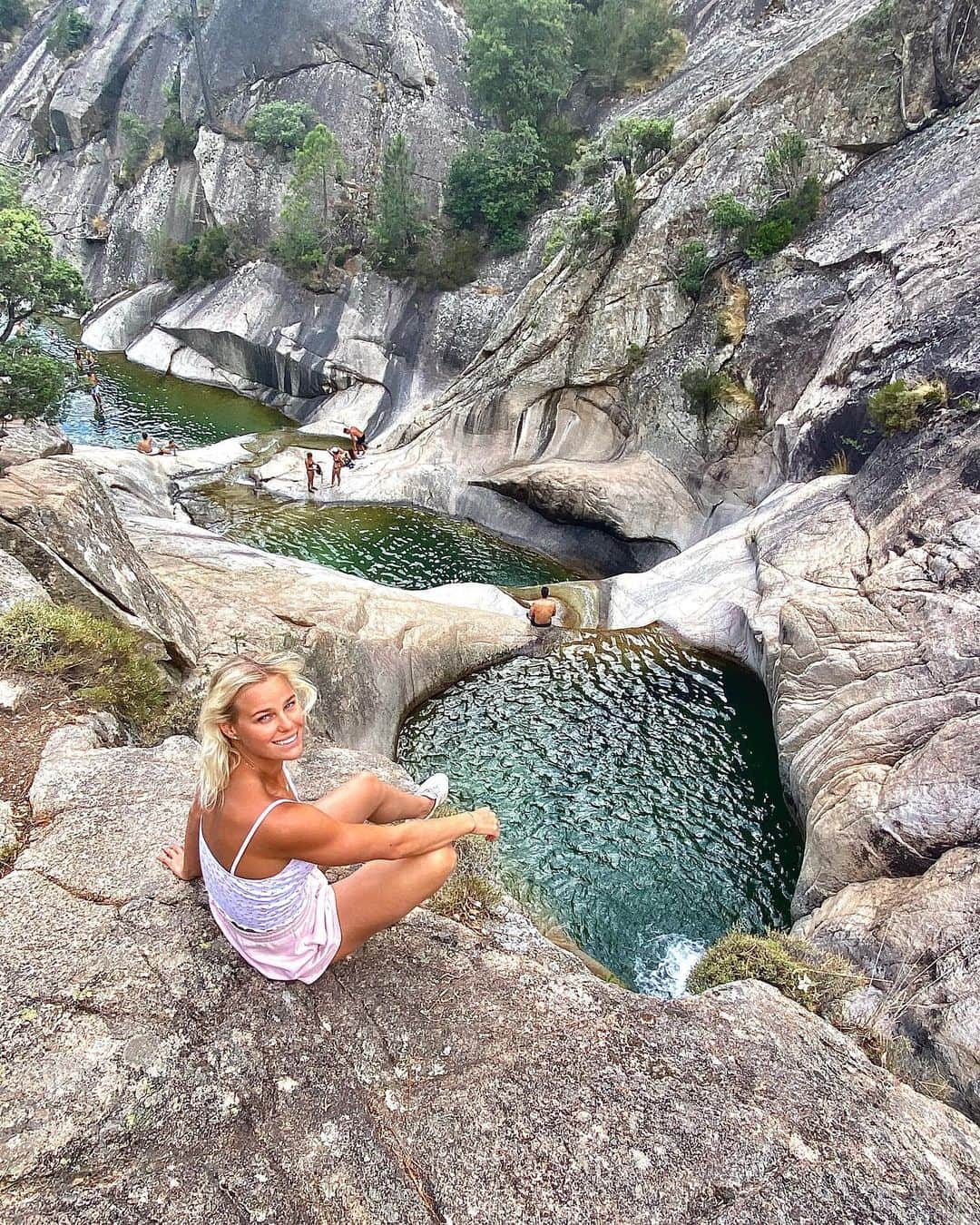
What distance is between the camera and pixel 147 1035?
3570mm

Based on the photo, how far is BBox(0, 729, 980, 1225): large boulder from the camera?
3.13 metres

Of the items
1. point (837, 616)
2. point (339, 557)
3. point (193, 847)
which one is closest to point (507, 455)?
point (339, 557)

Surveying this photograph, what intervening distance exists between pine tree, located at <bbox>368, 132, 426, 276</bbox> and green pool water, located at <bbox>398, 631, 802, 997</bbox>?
2805 cm

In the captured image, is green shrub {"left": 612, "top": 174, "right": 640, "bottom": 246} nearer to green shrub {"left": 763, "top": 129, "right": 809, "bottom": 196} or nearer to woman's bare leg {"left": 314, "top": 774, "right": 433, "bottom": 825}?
green shrub {"left": 763, "top": 129, "right": 809, "bottom": 196}

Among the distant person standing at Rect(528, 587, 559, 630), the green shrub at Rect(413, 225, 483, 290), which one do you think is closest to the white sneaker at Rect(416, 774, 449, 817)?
the distant person standing at Rect(528, 587, 559, 630)

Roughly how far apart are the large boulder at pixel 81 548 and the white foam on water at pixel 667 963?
768cm

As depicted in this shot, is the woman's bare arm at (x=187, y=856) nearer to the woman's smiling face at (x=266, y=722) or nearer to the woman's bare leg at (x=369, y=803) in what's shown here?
the woman's bare leg at (x=369, y=803)

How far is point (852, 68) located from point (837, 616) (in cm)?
1894

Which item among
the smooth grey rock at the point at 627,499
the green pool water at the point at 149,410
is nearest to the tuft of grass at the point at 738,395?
the smooth grey rock at the point at 627,499

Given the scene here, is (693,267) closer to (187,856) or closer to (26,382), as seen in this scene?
(26,382)

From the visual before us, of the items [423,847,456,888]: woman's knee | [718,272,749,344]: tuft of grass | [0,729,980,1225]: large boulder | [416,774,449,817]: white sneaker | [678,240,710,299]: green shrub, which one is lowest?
[0,729,980,1225]: large boulder

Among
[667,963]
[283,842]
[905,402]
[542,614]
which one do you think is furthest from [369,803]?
[905,402]

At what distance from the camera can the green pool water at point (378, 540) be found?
20266 millimetres

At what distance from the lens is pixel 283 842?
3.27 metres
